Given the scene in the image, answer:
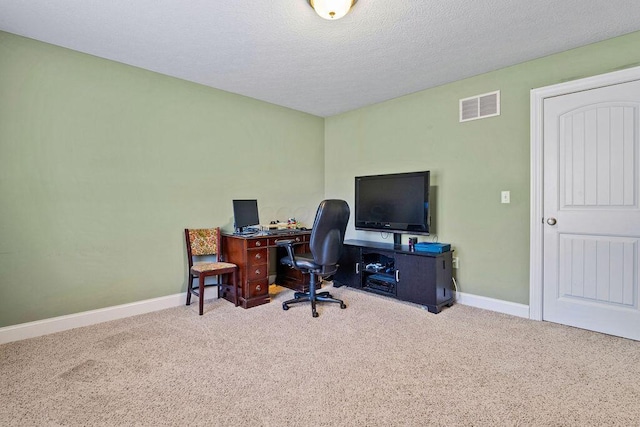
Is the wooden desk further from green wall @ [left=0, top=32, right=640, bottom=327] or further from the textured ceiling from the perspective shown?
the textured ceiling

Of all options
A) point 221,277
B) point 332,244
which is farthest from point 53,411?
point 332,244

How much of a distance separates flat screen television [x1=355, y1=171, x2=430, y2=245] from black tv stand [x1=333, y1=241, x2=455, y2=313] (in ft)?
0.84

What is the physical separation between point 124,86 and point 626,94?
14.3 ft

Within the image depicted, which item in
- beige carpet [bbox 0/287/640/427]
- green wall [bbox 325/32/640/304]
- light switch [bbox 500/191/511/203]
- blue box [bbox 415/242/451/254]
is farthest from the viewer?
blue box [bbox 415/242/451/254]

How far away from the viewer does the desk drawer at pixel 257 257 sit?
3338 millimetres

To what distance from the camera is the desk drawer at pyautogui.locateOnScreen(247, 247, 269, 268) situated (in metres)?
3.34

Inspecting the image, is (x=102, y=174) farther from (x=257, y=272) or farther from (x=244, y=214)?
(x=257, y=272)

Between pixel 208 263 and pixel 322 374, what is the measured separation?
6.26 feet

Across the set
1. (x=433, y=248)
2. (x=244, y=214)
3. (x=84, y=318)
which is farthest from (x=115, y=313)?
(x=433, y=248)

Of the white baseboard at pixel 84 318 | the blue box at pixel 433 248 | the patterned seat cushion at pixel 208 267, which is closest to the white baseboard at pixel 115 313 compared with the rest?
the white baseboard at pixel 84 318

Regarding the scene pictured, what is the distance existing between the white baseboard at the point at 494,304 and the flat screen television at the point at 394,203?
0.82 metres

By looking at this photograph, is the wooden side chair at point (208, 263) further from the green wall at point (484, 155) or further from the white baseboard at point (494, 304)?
the white baseboard at point (494, 304)

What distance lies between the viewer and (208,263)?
3.39m

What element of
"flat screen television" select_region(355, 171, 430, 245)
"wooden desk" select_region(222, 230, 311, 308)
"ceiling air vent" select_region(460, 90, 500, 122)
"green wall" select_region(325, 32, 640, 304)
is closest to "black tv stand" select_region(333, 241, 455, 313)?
"flat screen television" select_region(355, 171, 430, 245)
